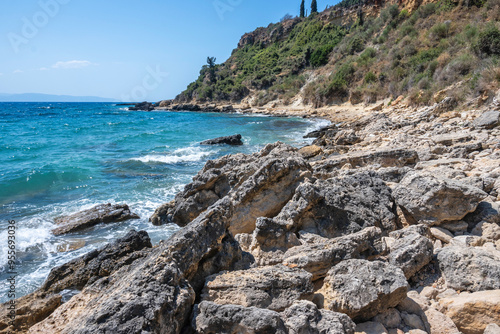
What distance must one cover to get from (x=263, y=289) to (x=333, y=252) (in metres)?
1.12

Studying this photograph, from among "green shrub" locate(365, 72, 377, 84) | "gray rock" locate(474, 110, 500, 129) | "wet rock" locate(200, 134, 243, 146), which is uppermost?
"green shrub" locate(365, 72, 377, 84)

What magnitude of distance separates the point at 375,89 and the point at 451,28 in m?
7.46

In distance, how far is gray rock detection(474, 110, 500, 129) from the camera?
915 centimetres

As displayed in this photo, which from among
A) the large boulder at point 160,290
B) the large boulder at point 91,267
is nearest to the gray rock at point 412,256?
the large boulder at point 160,290

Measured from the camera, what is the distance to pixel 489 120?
30.4 feet

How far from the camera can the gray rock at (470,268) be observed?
3.16 meters

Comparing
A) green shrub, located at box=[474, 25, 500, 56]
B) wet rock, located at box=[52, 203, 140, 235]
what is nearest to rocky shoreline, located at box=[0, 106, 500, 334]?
wet rock, located at box=[52, 203, 140, 235]

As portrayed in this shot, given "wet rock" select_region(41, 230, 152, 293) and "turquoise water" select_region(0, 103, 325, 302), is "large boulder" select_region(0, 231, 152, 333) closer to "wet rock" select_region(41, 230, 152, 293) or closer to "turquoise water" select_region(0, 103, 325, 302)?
"wet rock" select_region(41, 230, 152, 293)

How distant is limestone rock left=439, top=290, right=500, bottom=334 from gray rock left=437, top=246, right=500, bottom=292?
0.23 m

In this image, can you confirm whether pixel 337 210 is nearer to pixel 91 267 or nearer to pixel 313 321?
pixel 313 321

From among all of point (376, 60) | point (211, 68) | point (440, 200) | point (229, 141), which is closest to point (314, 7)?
point (211, 68)

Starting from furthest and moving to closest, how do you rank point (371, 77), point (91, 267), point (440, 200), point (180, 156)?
point (371, 77), point (180, 156), point (91, 267), point (440, 200)

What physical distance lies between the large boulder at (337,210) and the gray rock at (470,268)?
3.72 feet

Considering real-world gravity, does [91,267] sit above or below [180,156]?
above
